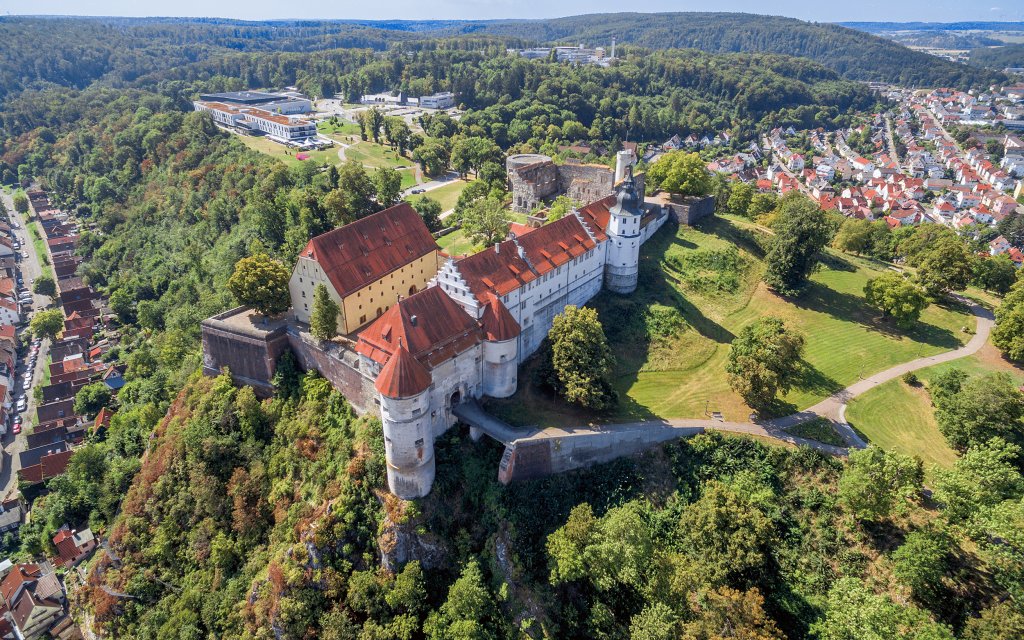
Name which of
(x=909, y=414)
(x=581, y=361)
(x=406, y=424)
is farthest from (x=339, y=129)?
(x=909, y=414)

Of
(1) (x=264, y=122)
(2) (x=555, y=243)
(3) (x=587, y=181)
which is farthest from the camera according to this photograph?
(1) (x=264, y=122)

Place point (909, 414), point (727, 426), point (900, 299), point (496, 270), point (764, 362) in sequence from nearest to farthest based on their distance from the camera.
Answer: point (764, 362), point (727, 426), point (909, 414), point (496, 270), point (900, 299)

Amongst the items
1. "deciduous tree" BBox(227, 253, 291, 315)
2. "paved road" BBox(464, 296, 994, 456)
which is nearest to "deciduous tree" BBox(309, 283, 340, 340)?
"deciduous tree" BBox(227, 253, 291, 315)

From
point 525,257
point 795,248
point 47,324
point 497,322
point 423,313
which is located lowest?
point 47,324

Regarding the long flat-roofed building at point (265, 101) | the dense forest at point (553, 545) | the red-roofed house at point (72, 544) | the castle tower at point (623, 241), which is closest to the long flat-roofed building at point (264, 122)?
the long flat-roofed building at point (265, 101)

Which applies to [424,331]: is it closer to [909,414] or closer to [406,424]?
[406,424]

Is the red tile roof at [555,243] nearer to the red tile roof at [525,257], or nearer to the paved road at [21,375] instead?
the red tile roof at [525,257]

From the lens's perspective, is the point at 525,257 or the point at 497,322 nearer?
the point at 497,322

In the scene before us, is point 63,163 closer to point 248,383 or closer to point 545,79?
point 545,79
